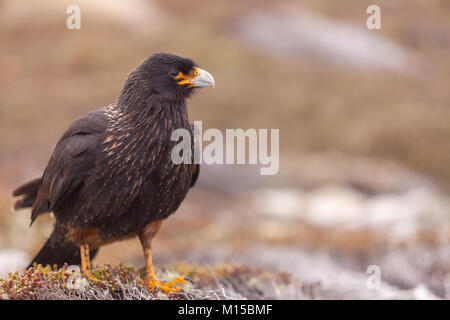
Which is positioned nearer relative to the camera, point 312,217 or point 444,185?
point 312,217

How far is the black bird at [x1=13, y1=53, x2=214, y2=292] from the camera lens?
446 centimetres

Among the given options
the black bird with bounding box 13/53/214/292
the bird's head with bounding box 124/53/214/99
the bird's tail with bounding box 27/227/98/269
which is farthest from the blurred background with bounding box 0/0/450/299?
the bird's head with bounding box 124/53/214/99

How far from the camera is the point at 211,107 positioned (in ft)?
79.5

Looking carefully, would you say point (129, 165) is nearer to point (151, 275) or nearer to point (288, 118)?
point (151, 275)

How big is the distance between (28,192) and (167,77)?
2018mm

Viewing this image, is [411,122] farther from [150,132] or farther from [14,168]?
[150,132]

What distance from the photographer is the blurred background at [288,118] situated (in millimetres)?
9617

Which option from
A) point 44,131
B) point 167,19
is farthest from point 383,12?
point 44,131

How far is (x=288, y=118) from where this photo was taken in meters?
24.2

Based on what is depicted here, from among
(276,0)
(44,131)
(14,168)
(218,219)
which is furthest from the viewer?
(276,0)

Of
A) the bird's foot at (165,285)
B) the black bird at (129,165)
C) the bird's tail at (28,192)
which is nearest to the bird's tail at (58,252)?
the black bird at (129,165)

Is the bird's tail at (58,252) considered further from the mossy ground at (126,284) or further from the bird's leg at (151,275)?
the bird's leg at (151,275)

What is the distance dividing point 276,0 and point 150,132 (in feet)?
107
